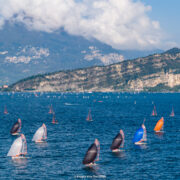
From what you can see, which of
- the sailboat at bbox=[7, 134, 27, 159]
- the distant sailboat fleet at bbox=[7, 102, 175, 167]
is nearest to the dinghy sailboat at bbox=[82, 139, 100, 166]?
the distant sailboat fleet at bbox=[7, 102, 175, 167]

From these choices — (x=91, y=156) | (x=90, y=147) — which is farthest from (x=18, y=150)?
(x=91, y=156)

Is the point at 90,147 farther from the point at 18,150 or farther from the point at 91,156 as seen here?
the point at 18,150

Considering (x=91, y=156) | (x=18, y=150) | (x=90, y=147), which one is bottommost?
(x=91, y=156)

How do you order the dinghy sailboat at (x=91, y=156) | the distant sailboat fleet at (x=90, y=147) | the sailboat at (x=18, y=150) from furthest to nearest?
the sailboat at (x=18, y=150), the distant sailboat fleet at (x=90, y=147), the dinghy sailboat at (x=91, y=156)

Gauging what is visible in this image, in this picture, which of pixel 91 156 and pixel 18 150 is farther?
pixel 18 150

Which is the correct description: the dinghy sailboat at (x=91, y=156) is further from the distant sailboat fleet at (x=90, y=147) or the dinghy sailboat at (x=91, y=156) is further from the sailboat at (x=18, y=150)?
the sailboat at (x=18, y=150)

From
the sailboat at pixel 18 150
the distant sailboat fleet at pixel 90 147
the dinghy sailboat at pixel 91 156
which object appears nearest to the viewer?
the dinghy sailboat at pixel 91 156

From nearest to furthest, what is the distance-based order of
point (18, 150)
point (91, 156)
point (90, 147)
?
point (91, 156), point (90, 147), point (18, 150)

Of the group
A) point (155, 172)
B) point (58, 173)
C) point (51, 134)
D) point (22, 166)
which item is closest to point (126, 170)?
point (155, 172)

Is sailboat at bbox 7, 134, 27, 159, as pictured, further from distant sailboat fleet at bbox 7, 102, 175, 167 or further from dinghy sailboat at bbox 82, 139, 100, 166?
dinghy sailboat at bbox 82, 139, 100, 166

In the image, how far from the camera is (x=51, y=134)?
522 ft

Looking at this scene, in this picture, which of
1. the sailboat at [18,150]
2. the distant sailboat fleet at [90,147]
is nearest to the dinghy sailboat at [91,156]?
the distant sailboat fleet at [90,147]

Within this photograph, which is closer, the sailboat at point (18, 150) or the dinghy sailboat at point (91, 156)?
the dinghy sailboat at point (91, 156)

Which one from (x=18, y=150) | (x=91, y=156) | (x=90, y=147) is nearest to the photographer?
(x=91, y=156)
